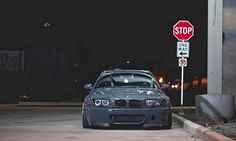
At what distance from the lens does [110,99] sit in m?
13.1

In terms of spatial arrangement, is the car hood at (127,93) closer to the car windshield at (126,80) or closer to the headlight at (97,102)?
the headlight at (97,102)

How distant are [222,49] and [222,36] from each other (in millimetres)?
337

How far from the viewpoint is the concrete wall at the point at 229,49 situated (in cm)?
1504

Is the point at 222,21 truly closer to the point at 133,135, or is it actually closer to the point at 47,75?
the point at 133,135

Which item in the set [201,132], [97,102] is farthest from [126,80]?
[201,132]

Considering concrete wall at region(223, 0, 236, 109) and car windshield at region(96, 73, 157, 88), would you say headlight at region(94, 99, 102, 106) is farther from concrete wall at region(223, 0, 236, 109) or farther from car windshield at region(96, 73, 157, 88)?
concrete wall at region(223, 0, 236, 109)

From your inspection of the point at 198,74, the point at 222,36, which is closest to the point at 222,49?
the point at 222,36

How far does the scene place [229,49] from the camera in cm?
1509

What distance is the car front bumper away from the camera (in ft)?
42.9

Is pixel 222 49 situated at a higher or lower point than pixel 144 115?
higher

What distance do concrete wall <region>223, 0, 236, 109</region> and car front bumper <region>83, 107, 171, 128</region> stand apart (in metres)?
2.75

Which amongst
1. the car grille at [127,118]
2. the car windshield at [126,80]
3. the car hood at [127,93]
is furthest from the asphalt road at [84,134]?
the car windshield at [126,80]

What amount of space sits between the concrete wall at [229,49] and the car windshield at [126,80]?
2.02 meters

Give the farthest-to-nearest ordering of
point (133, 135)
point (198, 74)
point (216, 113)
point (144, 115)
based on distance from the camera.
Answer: point (198, 74) < point (216, 113) < point (144, 115) < point (133, 135)
